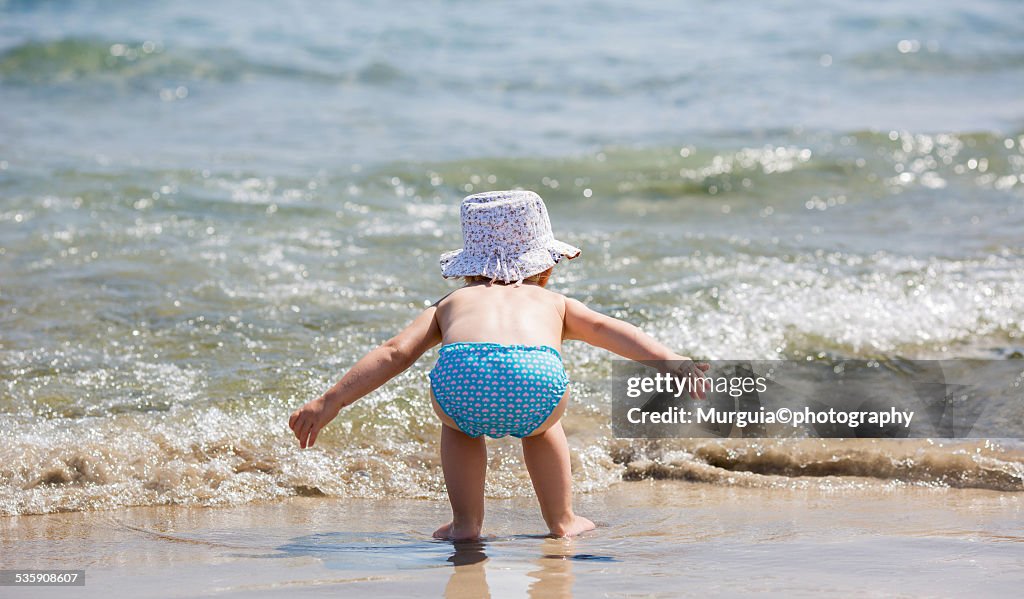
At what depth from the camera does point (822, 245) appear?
6.37 metres

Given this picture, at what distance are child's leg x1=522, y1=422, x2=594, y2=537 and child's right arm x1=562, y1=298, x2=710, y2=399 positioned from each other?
11.1 inches

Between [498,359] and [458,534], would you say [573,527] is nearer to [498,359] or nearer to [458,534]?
[458,534]

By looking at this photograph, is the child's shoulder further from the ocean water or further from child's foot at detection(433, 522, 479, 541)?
the ocean water

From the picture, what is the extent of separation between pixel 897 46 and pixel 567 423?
11.4 m

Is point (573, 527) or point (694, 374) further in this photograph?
point (573, 527)

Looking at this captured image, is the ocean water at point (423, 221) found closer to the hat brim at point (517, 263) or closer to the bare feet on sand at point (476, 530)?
the bare feet on sand at point (476, 530)

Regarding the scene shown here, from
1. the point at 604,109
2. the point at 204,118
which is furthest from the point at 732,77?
the point at 204,118

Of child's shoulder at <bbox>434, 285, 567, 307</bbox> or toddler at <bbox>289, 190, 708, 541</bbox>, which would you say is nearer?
toddler at <bbox>289, 190, 708, 541</bbox>

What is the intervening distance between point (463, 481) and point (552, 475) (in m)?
0.25

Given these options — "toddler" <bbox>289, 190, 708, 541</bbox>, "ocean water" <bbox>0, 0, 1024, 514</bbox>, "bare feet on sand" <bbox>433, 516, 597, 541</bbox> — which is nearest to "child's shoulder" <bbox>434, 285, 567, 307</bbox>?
"toddler" <bbox>289, 190, 708, 541</bbox>

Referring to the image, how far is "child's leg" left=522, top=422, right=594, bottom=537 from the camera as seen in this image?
122 inches

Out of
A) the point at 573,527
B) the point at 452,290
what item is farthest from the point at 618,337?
the point at 452,290

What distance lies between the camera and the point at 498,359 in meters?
2.98

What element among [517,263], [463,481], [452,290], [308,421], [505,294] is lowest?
[463,481]
